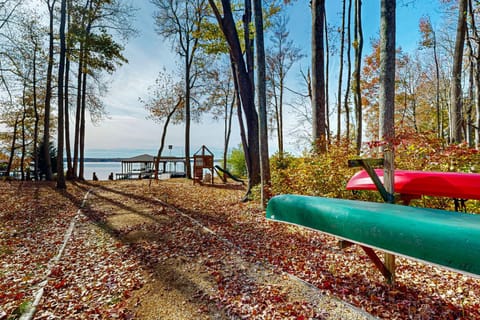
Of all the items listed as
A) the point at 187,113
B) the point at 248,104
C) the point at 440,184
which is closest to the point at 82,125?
the point at 187,113

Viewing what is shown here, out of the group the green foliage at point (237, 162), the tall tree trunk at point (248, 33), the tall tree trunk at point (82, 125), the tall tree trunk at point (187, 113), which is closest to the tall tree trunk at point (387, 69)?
the tall tree trunk at point (248, 33)

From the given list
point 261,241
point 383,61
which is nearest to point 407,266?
point 261,241

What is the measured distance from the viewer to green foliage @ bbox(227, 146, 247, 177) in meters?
16.4

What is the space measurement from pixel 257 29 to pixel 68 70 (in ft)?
30.6

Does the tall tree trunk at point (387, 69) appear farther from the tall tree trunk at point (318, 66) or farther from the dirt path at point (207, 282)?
the dirt path at point (207, 282)

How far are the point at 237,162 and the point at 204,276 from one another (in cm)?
1399

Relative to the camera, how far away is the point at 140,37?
32.4 feet

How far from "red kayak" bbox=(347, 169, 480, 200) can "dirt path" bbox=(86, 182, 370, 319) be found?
1.35 m

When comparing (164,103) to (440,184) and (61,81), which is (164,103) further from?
(440,184)

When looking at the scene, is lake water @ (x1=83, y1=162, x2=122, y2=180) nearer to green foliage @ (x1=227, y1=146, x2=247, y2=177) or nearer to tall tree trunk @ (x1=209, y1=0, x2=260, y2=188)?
green foliage @ (x1=227, y1=146, x2=247, y2=177)

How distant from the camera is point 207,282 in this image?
8.55ft

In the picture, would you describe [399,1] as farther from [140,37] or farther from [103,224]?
[140,37]

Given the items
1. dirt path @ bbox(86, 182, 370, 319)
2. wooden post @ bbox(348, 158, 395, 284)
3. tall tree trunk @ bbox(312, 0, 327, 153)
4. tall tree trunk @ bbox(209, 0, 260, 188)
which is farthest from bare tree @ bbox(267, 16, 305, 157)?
wooden post @ bbox(348, 158, 395, 284)

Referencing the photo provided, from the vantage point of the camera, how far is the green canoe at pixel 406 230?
1200mm
